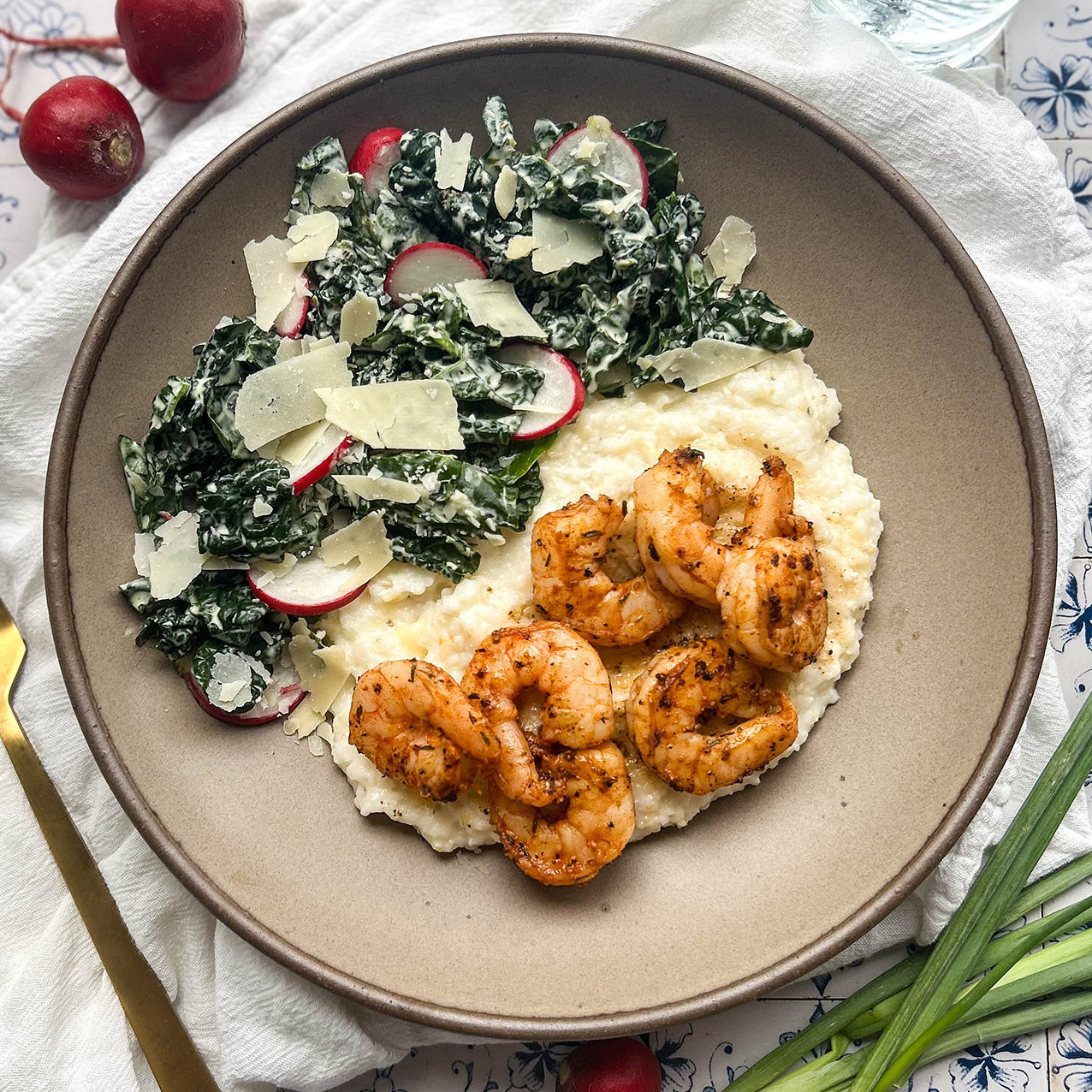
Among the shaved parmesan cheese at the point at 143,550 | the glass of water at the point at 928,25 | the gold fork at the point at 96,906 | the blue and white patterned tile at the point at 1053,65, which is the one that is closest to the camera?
the shaved parmesan cheese at the point at 143,550

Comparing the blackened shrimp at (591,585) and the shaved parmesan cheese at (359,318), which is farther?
the shaved parmesan cheese at (359,318)

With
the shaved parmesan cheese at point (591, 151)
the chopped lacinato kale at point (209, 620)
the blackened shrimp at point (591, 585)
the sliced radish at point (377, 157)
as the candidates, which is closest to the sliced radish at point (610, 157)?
the shaved parmesan cheese at point (591, 151)

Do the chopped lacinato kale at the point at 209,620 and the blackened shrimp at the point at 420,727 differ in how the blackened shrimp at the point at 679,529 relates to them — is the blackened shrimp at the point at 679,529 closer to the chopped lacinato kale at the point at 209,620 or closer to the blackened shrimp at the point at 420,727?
the blackened shrimp at the point at 420,727

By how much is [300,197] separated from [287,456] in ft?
3.25

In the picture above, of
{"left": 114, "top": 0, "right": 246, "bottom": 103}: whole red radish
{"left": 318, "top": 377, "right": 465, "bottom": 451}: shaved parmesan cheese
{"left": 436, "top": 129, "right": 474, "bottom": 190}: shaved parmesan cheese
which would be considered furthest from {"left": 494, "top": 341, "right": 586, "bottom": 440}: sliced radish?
{"left": 114, "top": 0, "right": 246, "bottom": 103}: whole red radish

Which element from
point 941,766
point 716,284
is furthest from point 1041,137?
point 941,766

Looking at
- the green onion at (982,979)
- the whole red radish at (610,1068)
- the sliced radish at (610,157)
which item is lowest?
the whole red radish at (610,1068)

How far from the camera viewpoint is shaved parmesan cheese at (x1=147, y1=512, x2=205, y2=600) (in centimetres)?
365

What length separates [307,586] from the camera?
12.3ft

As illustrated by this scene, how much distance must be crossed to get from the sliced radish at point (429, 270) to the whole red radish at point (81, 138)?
1.29m

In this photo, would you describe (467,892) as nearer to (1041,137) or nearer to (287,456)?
(287,456)

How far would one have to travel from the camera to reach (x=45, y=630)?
4.13 m

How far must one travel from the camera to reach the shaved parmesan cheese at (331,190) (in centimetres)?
378

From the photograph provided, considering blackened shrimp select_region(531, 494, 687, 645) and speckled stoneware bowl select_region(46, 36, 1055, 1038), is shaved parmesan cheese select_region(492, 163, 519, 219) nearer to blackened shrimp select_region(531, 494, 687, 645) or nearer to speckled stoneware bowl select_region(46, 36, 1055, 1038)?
speckled stoneware bowl select_region(46, 36, 1055, 1038)
